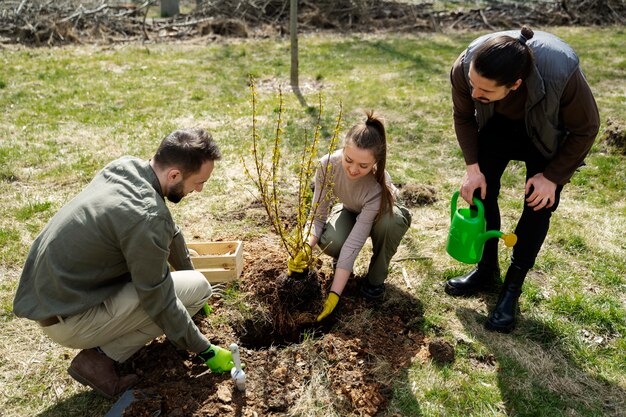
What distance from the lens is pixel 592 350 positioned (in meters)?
2.87

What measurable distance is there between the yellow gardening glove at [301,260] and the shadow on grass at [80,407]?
120 cm

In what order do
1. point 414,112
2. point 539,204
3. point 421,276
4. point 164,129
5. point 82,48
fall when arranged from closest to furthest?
point 539,204 < point 421,276 < point 164,129 < point 414,112 < point 82,48

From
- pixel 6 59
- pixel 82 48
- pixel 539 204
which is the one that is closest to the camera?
pixel 539 204

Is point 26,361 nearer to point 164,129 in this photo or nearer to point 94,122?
point 164,129

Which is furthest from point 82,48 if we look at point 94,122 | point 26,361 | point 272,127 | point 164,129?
point 26,361

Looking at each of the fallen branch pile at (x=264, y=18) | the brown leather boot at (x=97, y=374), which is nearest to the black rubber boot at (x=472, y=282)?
the brown leather boot at (x=97, y=374)

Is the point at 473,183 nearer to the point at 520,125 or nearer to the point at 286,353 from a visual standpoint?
the point at 520,125

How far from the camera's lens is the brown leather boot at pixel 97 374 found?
2479 millimetres

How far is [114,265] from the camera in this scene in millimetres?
2336

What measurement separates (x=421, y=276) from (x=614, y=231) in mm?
1733

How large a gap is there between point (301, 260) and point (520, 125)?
4.80 feet

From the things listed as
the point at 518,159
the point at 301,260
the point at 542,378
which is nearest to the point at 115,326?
the point at 301,260

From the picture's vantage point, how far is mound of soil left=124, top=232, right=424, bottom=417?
2.49 m

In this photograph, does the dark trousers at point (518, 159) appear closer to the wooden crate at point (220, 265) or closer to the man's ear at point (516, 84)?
the man's ear at point (516, 84)
